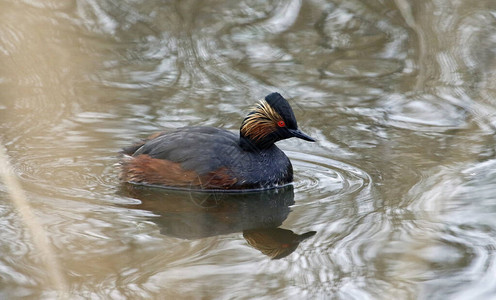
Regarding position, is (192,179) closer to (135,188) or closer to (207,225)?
(135,188)

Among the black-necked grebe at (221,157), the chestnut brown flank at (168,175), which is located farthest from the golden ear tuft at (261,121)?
the chestnut brown flank at (168,175)

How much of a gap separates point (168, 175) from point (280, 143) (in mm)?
1532

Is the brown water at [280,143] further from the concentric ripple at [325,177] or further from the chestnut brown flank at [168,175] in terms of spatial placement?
the chestnut brown flank at [168,175]

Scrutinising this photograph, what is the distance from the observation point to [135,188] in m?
7.32

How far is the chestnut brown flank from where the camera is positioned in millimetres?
7215

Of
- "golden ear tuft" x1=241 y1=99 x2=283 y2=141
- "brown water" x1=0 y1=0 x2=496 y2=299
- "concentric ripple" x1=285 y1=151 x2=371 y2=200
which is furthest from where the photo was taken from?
Result: "golden ear tuft" x1=241 y1=99 x2=283 y2=141

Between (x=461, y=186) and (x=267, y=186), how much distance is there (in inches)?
69.9

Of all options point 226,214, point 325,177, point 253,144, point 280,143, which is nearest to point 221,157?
point 253,144

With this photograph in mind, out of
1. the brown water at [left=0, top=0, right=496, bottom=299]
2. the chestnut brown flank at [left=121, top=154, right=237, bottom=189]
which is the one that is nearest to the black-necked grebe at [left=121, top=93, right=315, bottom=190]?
the chestnut brown flank at [left=121, top=154, right=237, bottom=189]

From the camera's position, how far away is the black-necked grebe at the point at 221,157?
7.23 m

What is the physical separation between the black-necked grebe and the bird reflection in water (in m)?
0.10

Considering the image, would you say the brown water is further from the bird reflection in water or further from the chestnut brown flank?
the chestnut brown flank

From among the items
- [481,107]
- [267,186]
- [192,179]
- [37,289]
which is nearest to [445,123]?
[481,107]

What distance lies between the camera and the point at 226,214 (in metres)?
6.63
